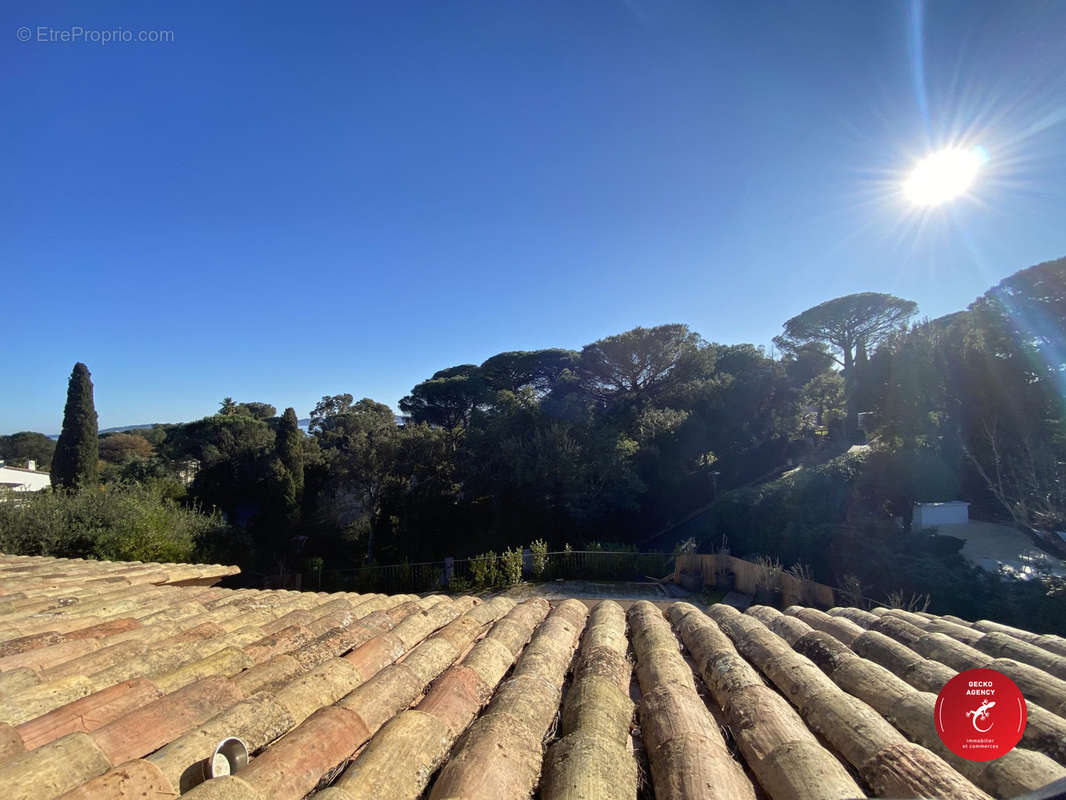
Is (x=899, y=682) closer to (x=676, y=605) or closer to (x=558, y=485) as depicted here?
(x=676, y=605)

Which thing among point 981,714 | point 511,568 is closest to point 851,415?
point 511,568

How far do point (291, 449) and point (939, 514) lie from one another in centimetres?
2380

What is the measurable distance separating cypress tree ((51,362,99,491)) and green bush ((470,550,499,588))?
1578 centimetres

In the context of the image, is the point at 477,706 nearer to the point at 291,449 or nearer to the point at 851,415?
the point at 291,449

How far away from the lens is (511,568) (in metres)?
13.7

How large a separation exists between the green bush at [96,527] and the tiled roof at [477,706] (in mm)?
11700

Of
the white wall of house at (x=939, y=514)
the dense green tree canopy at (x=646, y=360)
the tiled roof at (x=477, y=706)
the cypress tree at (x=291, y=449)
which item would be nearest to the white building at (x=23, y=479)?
the cypress tree at (x=291, y=449)

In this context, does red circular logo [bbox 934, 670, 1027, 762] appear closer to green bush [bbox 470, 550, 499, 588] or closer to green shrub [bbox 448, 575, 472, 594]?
green bush [bbox 470, 550, 499, 588]

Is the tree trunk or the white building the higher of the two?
Result: the tree trunk

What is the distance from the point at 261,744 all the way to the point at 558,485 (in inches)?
637

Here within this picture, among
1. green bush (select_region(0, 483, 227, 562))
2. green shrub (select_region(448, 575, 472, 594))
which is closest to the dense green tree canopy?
green shrub (select_region(448, 575, 472, 594))

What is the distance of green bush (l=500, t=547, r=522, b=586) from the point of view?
13.6 metres

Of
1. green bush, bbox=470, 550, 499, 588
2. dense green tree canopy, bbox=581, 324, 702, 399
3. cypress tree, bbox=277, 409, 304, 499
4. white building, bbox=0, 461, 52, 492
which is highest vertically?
dense green tree canopy, bbox=581, 324, 702, 399

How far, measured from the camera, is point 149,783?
1.36 meters
